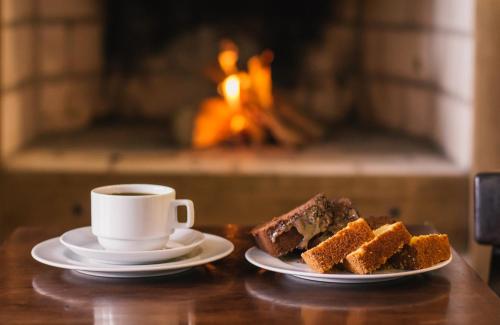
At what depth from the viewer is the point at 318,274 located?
1189mm

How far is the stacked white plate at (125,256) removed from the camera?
1238 mm

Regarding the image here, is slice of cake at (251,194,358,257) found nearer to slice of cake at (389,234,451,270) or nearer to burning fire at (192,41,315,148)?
slice of cake at (389,234,451,270)

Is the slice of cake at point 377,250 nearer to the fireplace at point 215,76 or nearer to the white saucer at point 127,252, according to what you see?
the white saucer at point 127,252

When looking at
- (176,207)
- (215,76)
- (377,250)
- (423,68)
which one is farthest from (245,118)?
(377,250)

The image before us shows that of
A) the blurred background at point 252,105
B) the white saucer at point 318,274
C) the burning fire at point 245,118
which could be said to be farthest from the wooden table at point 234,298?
the burning fire at point 245,118

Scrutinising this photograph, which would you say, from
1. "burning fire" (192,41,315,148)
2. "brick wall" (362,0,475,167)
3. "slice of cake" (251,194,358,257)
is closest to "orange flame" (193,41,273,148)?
"burning fire" (192,41,315,148)

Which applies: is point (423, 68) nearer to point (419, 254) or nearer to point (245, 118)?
point (245, 118)

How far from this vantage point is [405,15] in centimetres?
350

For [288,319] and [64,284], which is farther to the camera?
[64,284]

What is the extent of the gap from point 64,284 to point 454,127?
2008 millimetres

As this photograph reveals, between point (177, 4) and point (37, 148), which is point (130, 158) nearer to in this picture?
point (37, 148)

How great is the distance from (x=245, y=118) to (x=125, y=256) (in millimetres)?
2028

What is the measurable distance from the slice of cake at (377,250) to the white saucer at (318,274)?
12mm

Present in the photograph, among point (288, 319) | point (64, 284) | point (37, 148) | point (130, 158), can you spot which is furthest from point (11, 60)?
point (288, 319)
